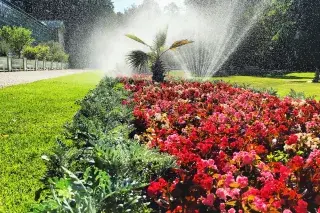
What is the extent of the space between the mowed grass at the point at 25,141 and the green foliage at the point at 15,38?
80.4 ft

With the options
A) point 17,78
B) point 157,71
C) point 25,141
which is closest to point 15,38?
point 17,78

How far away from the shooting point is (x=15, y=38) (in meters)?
33.1

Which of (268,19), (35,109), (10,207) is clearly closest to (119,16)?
(268,19)

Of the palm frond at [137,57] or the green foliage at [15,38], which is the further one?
the green foliage at [15,38]

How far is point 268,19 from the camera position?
43594mm

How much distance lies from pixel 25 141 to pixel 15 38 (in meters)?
30.4

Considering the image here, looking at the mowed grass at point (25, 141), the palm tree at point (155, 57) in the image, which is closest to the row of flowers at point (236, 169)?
the mowed grass at point (25, 141)

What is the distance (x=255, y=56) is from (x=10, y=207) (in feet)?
139

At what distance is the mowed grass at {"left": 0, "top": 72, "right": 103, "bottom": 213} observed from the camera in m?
3.40

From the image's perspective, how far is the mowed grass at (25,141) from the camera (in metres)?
3.40

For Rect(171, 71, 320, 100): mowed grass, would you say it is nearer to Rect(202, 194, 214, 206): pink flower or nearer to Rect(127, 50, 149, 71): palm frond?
Rect(127, 50, 149, 71): palm frond

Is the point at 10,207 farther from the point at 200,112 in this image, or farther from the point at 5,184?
the point at 200,112

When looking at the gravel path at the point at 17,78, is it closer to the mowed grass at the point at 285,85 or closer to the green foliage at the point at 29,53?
the mowed grass at the point at 285,85

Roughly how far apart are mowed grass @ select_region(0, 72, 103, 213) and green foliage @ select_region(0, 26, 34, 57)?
24499 millimetres
